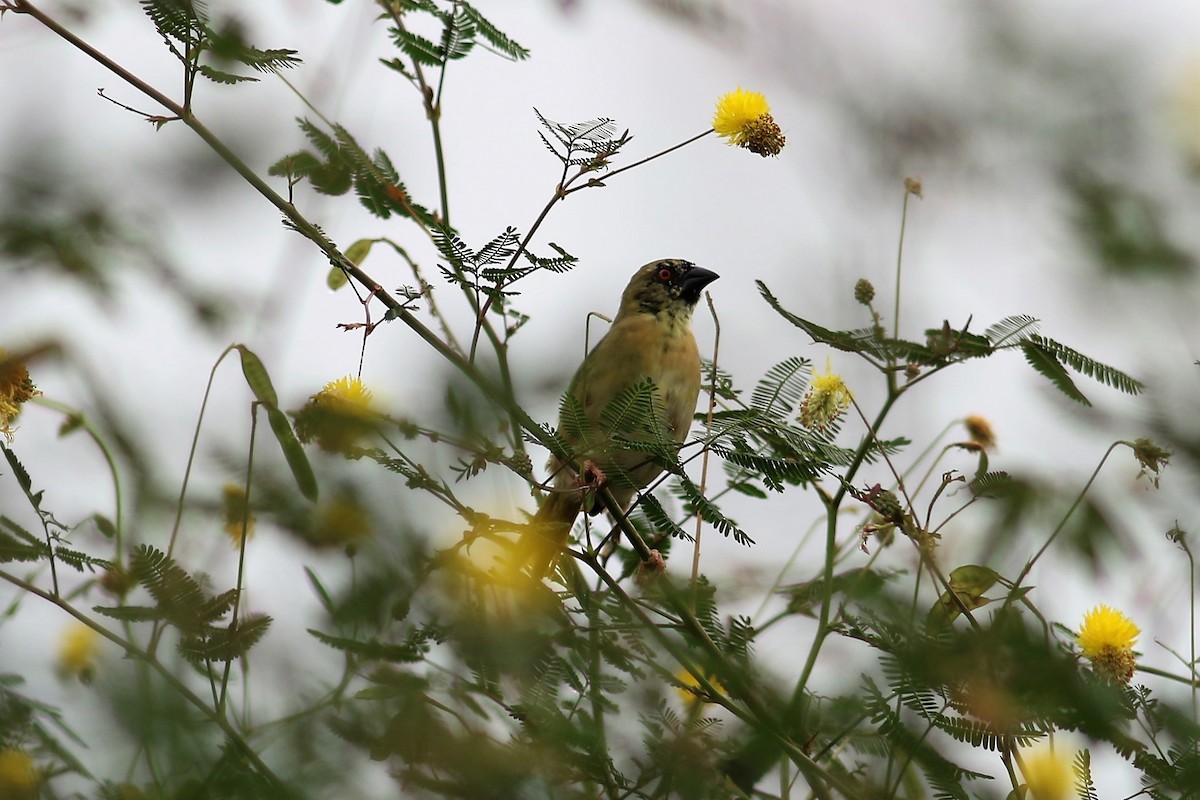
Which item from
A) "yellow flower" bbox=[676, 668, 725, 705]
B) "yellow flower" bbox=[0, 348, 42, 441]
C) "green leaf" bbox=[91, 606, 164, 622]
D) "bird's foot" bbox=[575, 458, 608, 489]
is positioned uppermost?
"bird's foot" bbox=[575, 458, 608, 489]

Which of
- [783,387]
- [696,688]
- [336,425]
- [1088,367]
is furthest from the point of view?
[783,387]

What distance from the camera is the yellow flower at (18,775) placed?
1.07 m

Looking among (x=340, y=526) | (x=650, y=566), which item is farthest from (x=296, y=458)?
(x=650, y=566)

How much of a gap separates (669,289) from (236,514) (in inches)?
185

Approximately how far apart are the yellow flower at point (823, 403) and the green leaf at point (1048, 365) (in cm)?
69

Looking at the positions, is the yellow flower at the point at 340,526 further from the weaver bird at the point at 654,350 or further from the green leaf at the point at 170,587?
the weaver bird at the point at 654,350

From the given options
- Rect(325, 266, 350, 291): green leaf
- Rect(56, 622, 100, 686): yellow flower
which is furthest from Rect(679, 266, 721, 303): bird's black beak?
Rect(56, 622, 100, 686): yellow flower

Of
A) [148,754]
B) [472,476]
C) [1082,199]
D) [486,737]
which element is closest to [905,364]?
[1082,199]

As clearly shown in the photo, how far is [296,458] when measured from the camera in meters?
1.28

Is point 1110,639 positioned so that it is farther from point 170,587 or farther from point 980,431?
point 170,587

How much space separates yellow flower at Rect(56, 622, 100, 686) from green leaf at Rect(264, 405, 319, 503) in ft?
0.80

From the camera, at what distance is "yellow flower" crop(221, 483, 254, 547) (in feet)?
4.24

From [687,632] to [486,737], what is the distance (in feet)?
3.61

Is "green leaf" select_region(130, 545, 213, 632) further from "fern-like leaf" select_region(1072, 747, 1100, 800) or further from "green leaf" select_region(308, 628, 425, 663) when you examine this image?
"fern-like leaf" select_region(1072, 747, 1100, 800)
